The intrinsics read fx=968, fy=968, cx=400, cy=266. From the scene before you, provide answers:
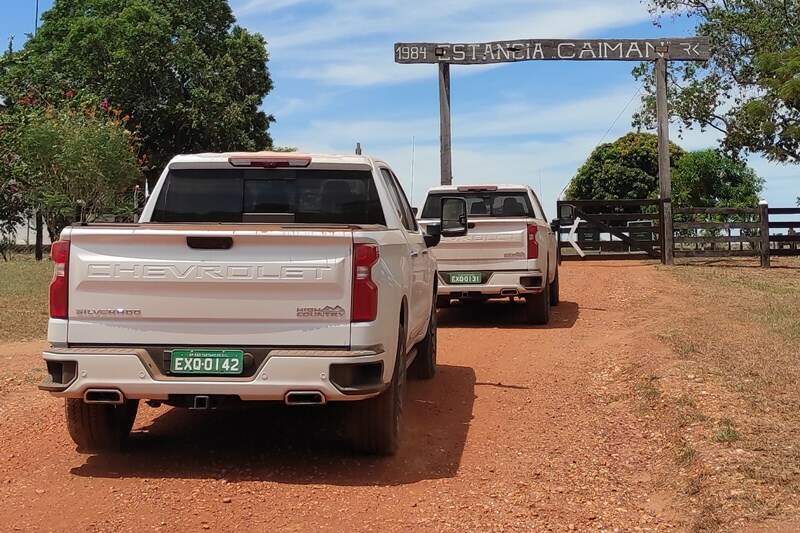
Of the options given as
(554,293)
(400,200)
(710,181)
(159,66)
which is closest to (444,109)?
(554,293)

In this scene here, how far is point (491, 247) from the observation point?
12.3 meters

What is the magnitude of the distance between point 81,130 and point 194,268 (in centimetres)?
2021

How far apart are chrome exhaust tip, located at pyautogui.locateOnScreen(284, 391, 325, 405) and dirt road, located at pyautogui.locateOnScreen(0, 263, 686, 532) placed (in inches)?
19.8

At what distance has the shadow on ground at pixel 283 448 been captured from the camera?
580cm

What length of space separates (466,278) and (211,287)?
7.17 meters

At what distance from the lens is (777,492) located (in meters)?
5.11

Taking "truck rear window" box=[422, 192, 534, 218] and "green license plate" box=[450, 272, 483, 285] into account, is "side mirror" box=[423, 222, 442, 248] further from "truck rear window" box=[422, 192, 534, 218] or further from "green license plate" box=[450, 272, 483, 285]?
"truck rear window" box=[422, 192, 534, 218]

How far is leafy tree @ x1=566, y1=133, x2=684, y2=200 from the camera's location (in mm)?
45969

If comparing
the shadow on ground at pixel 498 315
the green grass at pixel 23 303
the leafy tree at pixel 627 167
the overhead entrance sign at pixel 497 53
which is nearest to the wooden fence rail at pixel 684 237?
the overhead entrance sign at pixel 497 53

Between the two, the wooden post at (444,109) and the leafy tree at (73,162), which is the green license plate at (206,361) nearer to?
the wooden post at (444,109)

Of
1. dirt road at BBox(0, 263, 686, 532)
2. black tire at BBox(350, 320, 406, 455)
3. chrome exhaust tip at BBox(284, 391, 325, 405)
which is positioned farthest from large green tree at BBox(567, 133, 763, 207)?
chrome exhaust tip at BBox(284, 391, 325, 405)

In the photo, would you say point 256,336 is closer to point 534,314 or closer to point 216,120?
point 534,314

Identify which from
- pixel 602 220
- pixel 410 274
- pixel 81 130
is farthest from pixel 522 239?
pixel 81 130

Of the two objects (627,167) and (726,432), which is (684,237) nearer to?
(726,432)
